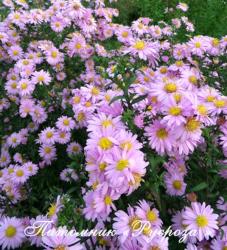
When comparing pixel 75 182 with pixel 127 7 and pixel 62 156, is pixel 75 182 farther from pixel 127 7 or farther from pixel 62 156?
pixel 127 7

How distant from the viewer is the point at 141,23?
351 centimetres

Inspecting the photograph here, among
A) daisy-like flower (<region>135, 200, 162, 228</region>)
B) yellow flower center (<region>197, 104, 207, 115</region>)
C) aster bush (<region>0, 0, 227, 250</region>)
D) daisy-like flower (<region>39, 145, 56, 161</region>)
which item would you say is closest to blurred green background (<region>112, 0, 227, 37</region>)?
aster bush (<region>0, 0, 227, 250</region>)

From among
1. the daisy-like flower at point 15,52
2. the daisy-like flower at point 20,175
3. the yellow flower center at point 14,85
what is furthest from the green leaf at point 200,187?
the daisy-like flower at point 15,52

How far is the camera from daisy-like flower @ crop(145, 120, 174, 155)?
1.58 m

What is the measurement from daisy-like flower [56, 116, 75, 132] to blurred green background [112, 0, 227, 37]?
3077 mm

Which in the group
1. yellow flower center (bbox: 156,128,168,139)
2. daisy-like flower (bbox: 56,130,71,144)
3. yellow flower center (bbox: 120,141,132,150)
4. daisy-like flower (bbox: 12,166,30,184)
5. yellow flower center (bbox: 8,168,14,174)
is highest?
yellow flower center (bbox: 120,141,132,150)

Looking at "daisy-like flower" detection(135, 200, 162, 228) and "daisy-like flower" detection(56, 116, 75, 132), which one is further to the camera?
"daisy-like flower" detection(56, 116, 75, 132)

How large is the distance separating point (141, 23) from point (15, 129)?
1.51m

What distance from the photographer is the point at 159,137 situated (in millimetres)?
1598

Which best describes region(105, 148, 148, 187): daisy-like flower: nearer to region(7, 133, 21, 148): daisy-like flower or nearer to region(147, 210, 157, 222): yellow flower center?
region(147, 210, 157, 222): yellow flower center

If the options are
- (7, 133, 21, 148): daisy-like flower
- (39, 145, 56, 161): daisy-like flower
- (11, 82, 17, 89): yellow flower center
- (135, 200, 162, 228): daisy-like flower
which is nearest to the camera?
(135, 200, 162, 228): daisy-like flower

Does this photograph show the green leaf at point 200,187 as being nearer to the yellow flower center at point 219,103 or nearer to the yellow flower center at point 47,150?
the yellow flower center at point 219,103

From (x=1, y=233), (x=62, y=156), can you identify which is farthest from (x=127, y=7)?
(x=1, y=233)

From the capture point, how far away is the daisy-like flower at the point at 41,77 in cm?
296
